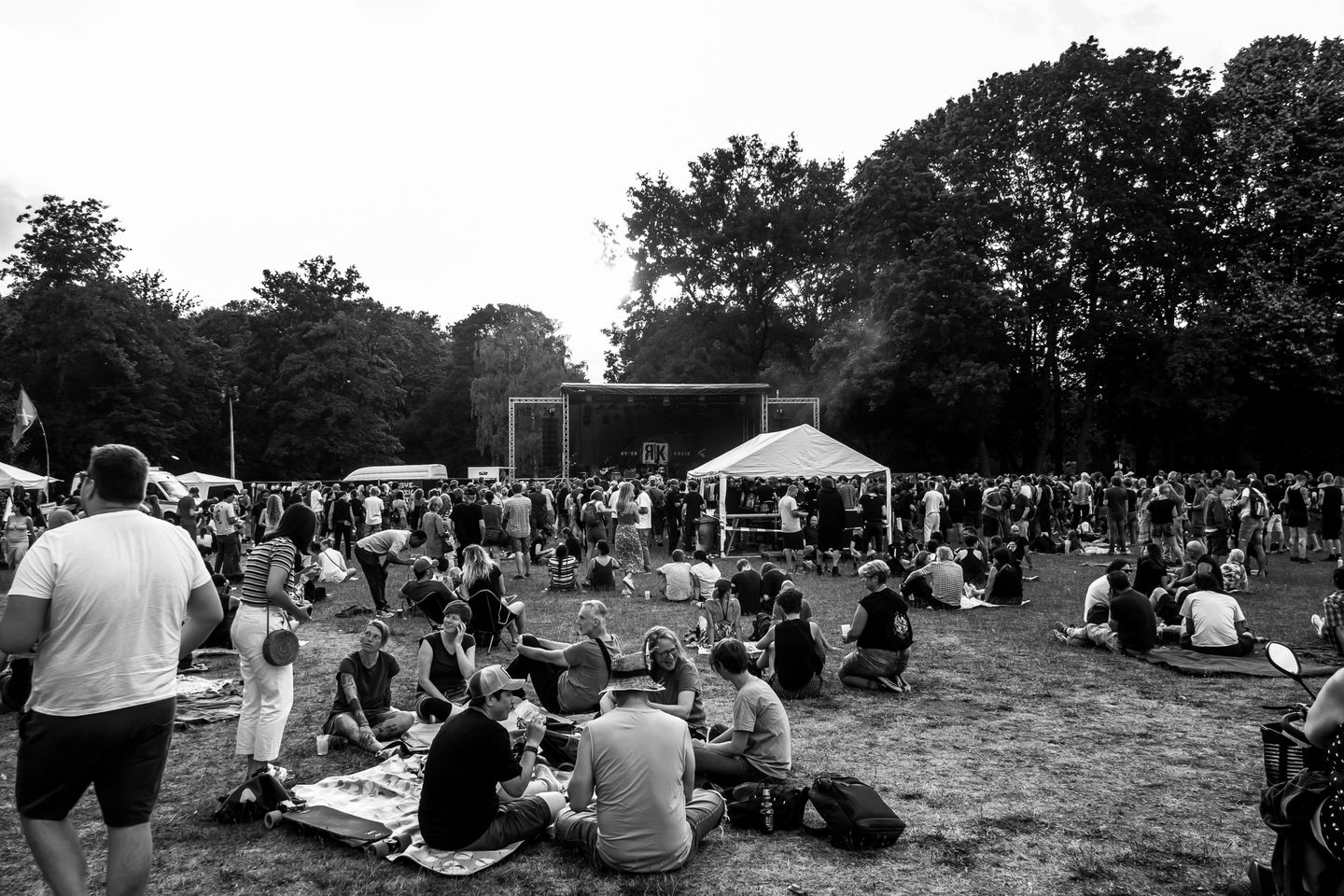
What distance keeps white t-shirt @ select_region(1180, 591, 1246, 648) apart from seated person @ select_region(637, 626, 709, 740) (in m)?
5.54

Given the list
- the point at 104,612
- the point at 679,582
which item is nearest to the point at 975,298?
the point at 679,582

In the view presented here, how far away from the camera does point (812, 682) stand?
719 cm

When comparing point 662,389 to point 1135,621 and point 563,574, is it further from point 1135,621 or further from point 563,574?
point 1135,621

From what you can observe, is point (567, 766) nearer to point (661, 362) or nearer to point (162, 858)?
point (162, 858)

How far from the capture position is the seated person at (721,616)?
30.0ft

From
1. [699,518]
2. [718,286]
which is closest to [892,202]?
[718,286]

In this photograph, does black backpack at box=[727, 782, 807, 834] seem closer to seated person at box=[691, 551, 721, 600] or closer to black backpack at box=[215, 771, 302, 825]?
black backpack at box=[215, 771, 302, 825]

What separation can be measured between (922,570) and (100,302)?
35.3 metres

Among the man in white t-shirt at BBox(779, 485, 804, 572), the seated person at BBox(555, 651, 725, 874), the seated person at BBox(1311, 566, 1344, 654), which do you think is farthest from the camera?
the man in white t-shirt at BBox(779, 485, 804, 572)

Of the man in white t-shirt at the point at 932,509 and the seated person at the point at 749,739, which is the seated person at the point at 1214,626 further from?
the man in white t-shirt at the point at 932,509

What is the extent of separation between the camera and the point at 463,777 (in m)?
4.10

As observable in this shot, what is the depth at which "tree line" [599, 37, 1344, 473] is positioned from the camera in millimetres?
25562

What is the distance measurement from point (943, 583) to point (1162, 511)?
5360 mm

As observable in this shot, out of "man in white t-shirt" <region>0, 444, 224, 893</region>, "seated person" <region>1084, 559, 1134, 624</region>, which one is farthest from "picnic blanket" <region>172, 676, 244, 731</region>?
"seated person" <region>1084, 559, 1134, 624</region>
